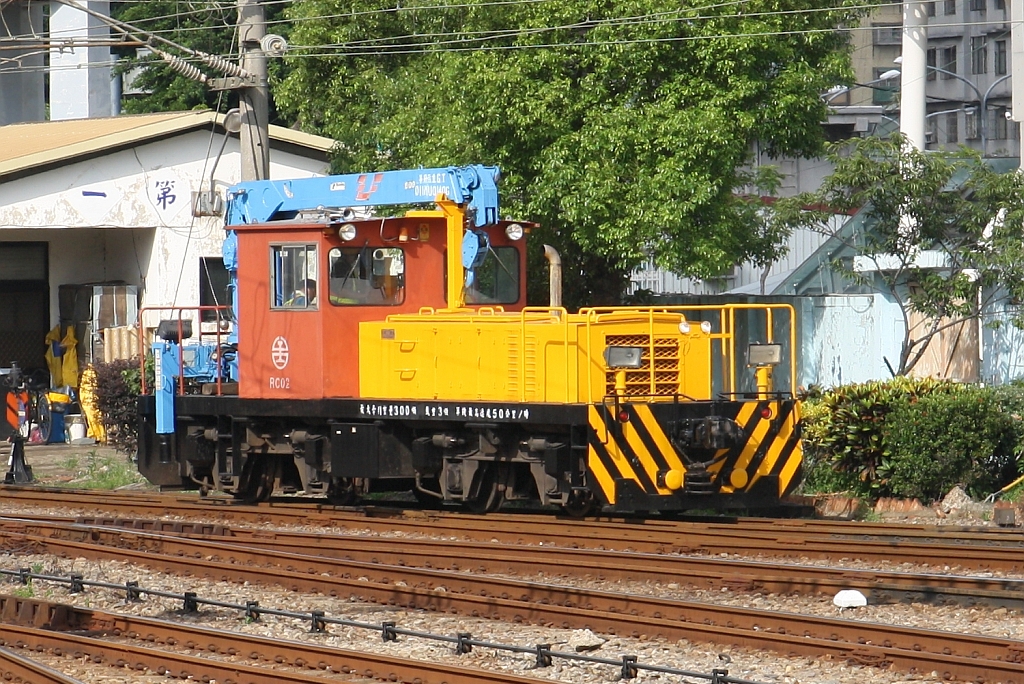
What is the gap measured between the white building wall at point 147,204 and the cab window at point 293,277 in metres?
11.3

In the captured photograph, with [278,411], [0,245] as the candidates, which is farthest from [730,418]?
[0,245]

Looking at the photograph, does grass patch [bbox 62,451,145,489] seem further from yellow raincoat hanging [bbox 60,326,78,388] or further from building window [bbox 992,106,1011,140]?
building window [bbox 992,106,1011,140]

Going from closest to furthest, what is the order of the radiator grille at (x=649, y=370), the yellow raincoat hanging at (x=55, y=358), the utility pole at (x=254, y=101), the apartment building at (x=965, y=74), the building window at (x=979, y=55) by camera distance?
the radiator grille at (x=649, y=370), the utility pole at (x=254, y=101), the yellow raincoat hanging at (x=55, y=358), the apartment building at (x=965, y=74), the building window at (x=979, y=55)

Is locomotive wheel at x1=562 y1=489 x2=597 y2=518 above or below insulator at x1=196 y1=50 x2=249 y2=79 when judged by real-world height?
below

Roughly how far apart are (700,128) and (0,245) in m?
15.8

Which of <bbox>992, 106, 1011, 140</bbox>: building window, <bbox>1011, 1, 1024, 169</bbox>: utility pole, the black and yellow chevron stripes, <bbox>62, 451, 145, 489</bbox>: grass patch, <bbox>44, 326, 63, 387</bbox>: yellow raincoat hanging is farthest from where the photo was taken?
<bbox>992, 106, 1011, 140</bbox>: building window

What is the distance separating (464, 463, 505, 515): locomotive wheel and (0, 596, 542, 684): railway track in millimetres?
4737

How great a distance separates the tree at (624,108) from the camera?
17.4 m

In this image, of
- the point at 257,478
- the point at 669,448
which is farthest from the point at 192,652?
the point at 257,478

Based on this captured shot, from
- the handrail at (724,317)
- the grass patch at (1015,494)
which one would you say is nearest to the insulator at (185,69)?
the handrail at (724,317)

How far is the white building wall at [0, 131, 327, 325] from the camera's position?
2488cm

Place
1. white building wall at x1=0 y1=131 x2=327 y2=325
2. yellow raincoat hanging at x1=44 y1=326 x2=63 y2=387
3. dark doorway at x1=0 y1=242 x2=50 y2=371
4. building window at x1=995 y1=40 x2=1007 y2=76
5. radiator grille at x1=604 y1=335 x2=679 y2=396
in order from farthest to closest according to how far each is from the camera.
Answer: building window at x1=995 y1=40 x2=1007 y2=76
dark doorway at x1=0 y1=242 x2=50 y2=371
yellow raincoat hanging at x1=44 y1=326 x2=63 y2=387
white building wall at x1=0 y1=131 x2=327 y2=325
radiator grille at x1=604 y1=335 x2=679 y2=396

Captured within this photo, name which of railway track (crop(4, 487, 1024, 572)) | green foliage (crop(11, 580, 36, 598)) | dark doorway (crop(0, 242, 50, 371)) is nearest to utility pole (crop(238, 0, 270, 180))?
railway track (crop(4, 487, 1024, 572))

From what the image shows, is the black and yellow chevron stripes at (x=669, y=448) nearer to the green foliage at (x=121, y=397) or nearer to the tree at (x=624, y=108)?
the tree at (x=624, y=108)
